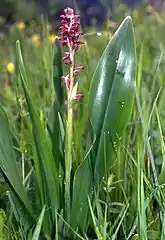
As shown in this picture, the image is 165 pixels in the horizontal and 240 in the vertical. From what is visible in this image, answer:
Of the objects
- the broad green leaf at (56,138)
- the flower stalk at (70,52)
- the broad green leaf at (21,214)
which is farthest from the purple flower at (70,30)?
the broad green leaf at (21,214)

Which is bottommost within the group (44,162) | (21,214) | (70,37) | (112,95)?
(21,214)

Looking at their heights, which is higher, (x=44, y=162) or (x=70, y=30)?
(x=70, y=30)

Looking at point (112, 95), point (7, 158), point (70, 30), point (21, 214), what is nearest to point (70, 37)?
point (70, 30)

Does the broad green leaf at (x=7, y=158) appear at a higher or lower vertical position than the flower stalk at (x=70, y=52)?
lower

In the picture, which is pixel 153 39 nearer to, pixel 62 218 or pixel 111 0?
pixel 111 0

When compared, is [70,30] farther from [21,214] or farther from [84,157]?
[21,214]

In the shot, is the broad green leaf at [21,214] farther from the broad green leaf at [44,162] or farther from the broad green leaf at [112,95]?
the broad green leaf at [112,95]

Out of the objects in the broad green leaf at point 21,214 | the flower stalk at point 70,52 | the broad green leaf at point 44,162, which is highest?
the flower stalk at point 70,52
